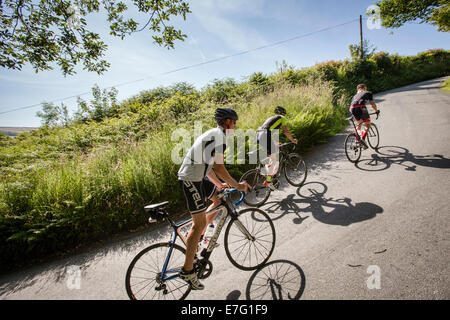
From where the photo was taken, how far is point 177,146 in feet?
18.6

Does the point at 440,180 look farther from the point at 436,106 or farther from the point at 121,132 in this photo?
the point at 121,132

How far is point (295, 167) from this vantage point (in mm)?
5418

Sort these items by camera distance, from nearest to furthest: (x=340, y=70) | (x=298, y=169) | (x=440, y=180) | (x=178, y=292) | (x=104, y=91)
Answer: (x=178, y=292), (x=440, y=180), (x=298, y=169), (x=104, y=91), (x=340, y=70)

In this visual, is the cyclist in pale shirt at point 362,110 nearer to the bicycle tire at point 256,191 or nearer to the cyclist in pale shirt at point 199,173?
the bicycle tire at point 256,191

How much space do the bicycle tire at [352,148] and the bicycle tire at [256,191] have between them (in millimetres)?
3172

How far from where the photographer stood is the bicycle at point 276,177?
4836mm

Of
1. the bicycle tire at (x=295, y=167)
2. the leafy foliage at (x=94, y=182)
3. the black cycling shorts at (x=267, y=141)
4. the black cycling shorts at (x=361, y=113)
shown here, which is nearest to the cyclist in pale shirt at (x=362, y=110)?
the black cycling shorts at (x=361, y=113)

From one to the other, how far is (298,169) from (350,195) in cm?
144

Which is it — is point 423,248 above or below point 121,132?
below

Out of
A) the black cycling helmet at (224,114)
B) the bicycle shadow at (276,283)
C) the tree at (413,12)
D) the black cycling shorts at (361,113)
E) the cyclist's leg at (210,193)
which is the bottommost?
the bicycle shadow at (276,283)

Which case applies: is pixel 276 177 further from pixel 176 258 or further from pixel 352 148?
A: pixel 176 258

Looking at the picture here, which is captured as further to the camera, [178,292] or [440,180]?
[440,180]
